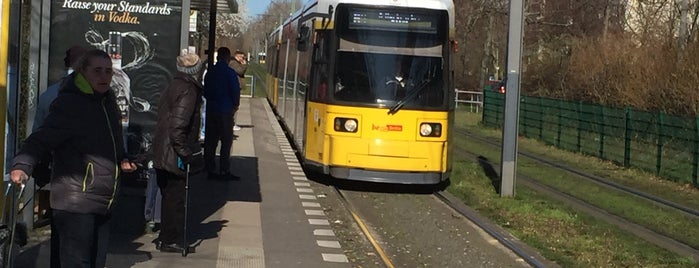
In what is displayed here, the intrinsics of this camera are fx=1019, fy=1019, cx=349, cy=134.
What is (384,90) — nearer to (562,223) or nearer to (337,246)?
(562,223)

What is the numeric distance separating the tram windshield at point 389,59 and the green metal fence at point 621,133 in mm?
5935

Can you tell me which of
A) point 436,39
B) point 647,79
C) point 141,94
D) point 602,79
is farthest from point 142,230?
point 602,79

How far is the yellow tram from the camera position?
1434 centimetres

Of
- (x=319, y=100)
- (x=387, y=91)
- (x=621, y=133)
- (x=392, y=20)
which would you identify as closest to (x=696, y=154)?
(x=621, y=133)

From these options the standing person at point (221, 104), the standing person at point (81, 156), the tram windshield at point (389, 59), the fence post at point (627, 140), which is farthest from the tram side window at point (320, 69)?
the fence post at point (627, 140)

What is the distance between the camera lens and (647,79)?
27500mm

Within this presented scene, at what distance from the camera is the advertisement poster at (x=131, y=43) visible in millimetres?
9898

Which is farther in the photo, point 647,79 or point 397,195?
point 647,79

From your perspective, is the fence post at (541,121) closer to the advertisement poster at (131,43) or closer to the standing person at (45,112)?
the advertisement poster at (131,43)

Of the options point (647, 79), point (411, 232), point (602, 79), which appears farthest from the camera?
point (602, 79)

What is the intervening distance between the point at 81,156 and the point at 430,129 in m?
8.77

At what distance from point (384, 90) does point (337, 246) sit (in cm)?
481

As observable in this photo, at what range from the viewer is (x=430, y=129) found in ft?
47.4

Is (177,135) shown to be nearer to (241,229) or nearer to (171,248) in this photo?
(171,248)
